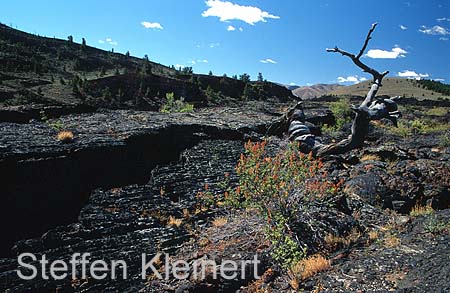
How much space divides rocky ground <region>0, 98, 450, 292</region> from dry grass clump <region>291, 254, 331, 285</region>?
4.6 inches

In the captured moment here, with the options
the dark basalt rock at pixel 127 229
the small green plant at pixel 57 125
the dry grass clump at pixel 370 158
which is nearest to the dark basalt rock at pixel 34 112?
the small green plant at pixel 57 125

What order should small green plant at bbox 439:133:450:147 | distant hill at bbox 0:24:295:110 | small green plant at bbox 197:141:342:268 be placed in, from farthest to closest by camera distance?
1. distant hill at bbox 0:24:295:110
2. small green plant at bbox 439:133:450:147
3. small green plant at bbox 197:141:342:268

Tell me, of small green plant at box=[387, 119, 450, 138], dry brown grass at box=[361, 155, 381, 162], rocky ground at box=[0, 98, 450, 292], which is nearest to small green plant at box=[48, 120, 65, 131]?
rocky ground at box=[0, 98, 450, 292]

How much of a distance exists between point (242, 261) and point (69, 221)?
376 centimetres

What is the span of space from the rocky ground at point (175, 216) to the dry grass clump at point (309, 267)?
12 cm

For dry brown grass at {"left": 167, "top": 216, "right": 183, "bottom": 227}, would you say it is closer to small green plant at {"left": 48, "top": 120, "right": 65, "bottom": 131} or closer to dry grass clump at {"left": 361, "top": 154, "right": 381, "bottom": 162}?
small green plant at {"left": 48, "top": 120, "right": 65, "bottom": 131}

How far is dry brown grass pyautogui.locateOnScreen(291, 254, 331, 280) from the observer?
6613mm

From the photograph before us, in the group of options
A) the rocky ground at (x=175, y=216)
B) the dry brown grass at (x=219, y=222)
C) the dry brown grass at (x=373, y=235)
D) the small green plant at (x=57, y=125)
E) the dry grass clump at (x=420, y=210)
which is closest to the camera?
the rocky ground at (x=175, y=216)

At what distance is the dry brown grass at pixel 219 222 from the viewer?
8.89 meters

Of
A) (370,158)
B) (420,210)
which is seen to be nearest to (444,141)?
(370,158)

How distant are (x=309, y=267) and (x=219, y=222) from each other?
2.80 m

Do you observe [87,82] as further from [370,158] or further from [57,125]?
[370,158]

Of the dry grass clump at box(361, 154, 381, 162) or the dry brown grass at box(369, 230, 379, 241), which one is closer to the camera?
the dry brown grass at box(369, 230, 379, 241)

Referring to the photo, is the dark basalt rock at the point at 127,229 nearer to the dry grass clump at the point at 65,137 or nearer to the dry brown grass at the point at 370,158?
the dry grass clump at the point at 65,137
